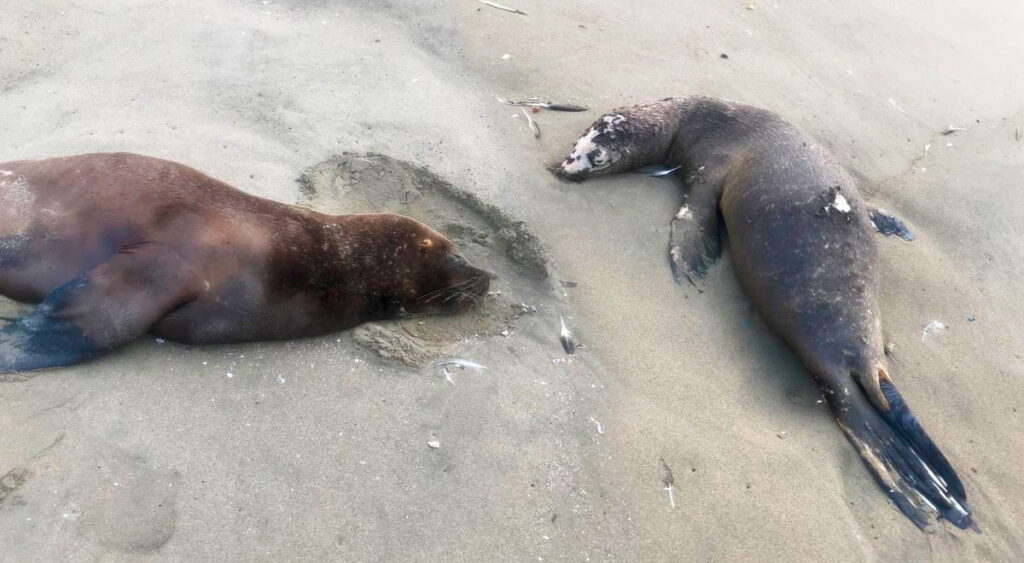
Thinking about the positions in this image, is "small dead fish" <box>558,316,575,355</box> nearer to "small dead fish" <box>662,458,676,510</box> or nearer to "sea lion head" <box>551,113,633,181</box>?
"small dead fish" <box>662,458,676,510</box>

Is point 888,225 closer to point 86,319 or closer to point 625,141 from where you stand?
point 625,141

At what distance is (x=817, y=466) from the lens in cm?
324

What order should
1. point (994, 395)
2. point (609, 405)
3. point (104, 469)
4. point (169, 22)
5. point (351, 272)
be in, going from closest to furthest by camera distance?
point (104, 469) → point (609, 405) → point (351, 272) → point (994, 395) → point (169, 22)

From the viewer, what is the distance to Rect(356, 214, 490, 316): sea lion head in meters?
3.69

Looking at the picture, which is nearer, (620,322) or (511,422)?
(511,422)

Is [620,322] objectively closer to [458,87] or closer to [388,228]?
[388,228]

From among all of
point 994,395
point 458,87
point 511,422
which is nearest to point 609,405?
point 511,422

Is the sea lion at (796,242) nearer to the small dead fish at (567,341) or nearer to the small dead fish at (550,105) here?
the small dead fish at (550,105)

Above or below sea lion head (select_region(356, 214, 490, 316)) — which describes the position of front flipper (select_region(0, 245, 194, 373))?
above

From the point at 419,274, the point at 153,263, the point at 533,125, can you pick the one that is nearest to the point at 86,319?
the point at 153,263

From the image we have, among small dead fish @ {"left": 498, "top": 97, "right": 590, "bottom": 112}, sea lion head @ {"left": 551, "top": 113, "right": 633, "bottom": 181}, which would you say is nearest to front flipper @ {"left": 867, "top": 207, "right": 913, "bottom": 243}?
sea lion head @ {"left": 551, "top": 113, "right": 633, "bottom": 181}

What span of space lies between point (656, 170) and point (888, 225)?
1670 mm

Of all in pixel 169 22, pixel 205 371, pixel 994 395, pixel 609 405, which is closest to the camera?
pixel 205 371

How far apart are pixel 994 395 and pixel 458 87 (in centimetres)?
400
